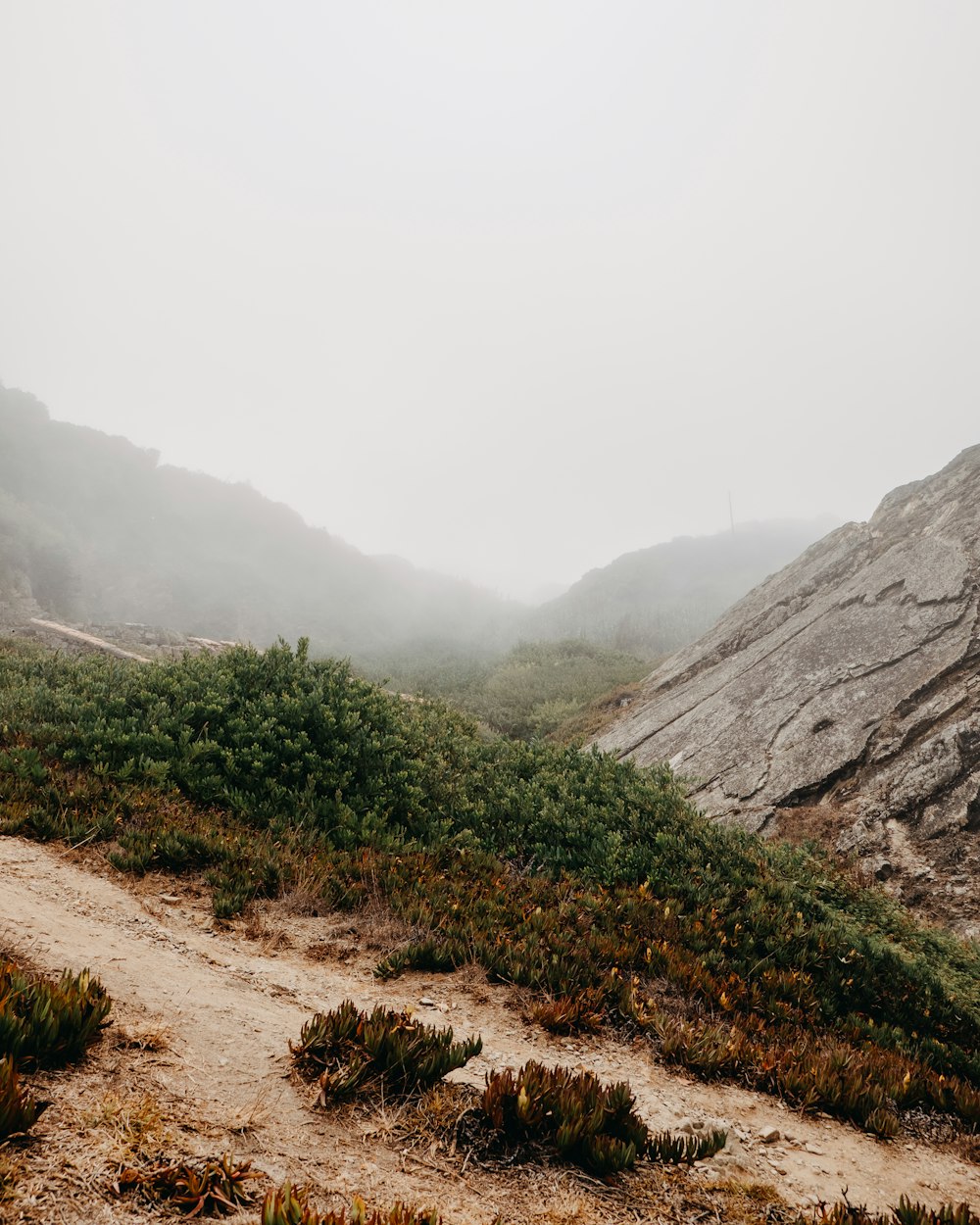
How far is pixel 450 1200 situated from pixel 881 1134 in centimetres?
360

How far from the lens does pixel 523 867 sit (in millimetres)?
8078

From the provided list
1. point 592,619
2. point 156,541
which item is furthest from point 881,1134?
point 156,541

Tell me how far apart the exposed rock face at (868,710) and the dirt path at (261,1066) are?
600 centimetres

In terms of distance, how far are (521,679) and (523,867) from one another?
770 inches

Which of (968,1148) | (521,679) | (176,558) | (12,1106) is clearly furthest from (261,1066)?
(176,558)

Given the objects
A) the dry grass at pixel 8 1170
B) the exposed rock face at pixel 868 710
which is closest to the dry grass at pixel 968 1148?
the exposed rock face at pixel 868 710

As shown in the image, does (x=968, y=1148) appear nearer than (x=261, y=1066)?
No

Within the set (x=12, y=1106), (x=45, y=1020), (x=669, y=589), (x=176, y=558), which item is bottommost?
(x=45, y=1020)

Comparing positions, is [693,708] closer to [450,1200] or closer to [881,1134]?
[881,1134]

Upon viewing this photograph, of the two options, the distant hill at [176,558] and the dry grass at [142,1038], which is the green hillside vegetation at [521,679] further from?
the dry grass at [142,1038]

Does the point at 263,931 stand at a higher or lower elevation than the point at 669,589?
lower

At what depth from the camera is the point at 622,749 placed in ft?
53.0

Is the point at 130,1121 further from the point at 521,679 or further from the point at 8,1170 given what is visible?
the point at 521,679

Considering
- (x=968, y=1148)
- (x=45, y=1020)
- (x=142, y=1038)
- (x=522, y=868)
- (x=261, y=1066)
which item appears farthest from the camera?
(x=522, y=868)
